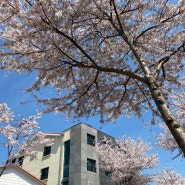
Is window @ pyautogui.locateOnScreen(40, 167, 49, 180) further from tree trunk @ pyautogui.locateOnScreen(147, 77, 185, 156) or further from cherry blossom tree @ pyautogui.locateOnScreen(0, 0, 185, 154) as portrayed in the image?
tree trunk @ pyautogui.locateOnScreen(147, 77, 185, 156)

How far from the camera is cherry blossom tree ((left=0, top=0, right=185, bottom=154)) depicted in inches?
237

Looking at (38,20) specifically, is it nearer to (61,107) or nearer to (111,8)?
(111,8)

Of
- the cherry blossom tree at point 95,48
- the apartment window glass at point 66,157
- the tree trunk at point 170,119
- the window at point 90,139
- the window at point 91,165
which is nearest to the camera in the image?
the tree trunk at point 170,119

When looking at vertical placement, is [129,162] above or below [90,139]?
below

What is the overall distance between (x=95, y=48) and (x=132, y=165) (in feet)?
54.3

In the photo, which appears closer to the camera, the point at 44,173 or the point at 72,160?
the point at 72,160

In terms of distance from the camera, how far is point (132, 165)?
21188 millimetres

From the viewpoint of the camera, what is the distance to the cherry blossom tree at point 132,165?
2089cm

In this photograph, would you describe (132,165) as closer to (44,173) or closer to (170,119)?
(44,173)

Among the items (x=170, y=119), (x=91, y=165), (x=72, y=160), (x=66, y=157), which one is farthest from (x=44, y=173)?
(x=170, y=119)

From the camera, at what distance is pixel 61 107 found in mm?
8023

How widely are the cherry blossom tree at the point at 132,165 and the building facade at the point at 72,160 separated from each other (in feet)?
3.75

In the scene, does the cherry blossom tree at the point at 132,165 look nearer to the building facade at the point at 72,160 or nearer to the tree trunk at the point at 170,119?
the building facade at the point at 72,160

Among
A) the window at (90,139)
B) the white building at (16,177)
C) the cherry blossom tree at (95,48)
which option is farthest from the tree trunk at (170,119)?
the window at (90,139)
